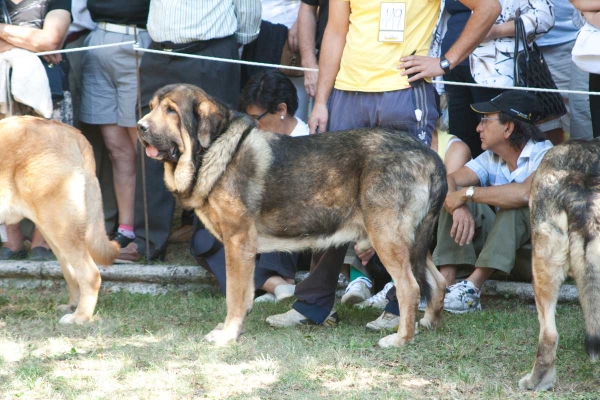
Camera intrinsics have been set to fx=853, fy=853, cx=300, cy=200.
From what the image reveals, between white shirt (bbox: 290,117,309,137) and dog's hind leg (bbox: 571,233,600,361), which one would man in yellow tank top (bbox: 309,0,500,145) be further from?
dog's hind leg (bbox: 571,233,600,361)

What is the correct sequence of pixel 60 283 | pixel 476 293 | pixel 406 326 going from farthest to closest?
pixel 60 283 → pixel 476 293 → pixel 406 326

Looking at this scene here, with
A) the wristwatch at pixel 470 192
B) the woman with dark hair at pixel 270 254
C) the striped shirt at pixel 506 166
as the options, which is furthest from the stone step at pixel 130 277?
the striped shirt at pixel 506 166

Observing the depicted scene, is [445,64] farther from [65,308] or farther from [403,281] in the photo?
[65,308]

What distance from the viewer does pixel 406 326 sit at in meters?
5.36

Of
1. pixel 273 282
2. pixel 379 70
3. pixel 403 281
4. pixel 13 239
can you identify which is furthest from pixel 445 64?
pixel 13 239

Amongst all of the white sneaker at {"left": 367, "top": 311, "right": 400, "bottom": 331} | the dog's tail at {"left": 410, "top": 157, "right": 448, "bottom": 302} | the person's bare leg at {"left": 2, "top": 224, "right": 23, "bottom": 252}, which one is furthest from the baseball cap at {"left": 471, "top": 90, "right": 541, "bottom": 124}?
the person's bare leg at {"left": 2, "top": 224, "right": 23, "bottom": 252}

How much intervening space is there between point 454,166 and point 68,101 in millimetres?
3383

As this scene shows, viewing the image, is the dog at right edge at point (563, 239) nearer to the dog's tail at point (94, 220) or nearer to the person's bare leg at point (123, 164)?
the dog's tail at point (94, 220)

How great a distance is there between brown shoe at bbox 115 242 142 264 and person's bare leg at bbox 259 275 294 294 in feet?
4.35

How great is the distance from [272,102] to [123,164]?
6.29ft

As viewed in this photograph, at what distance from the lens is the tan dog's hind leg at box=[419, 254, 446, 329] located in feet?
18.8

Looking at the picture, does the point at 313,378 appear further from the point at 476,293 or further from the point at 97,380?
the point at 476,293

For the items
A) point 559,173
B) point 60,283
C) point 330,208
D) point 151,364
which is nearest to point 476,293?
point 330,208

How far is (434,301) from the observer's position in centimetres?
574
